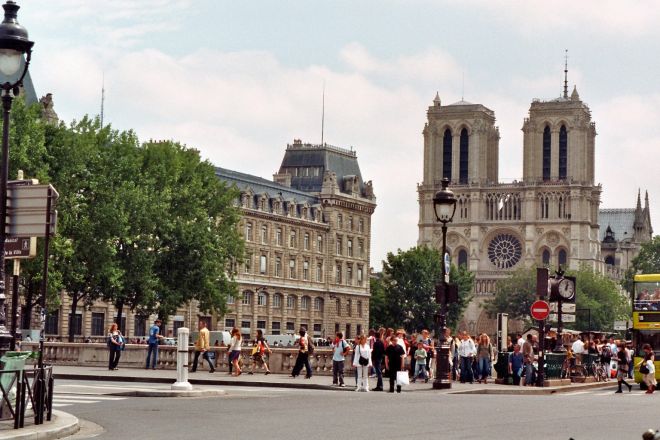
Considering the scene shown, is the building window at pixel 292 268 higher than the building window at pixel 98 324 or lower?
higher

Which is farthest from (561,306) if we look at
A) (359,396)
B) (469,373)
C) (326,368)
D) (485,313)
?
(485,313)

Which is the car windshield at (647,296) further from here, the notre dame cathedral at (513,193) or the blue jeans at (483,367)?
the notre dame cathedral at (513,193)

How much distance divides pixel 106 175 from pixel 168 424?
4422cm

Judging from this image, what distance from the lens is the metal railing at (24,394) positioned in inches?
800

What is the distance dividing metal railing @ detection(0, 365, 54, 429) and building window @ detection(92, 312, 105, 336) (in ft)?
256

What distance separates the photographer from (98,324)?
100125 millimetres

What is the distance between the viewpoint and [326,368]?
47.6 metres

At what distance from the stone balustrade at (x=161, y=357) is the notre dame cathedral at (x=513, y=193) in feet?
402

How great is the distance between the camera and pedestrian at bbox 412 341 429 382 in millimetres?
43688

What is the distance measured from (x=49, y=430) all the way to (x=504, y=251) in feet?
519

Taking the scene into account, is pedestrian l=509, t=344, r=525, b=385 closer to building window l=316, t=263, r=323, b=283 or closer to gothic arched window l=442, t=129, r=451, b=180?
building window l=316, t=263, r=323, b=283

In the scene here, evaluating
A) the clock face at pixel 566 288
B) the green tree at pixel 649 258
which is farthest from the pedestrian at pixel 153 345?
the green tree at pixel 649 258

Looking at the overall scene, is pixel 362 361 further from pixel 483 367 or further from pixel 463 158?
pixel 463 158

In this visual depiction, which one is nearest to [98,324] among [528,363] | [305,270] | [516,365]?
[305,270]
